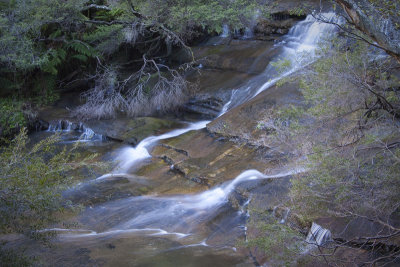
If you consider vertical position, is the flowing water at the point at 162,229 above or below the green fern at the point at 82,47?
below

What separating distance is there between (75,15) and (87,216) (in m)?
8.38

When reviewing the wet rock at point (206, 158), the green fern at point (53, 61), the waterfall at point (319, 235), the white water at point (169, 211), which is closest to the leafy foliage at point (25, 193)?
the white water at point (169, 211)

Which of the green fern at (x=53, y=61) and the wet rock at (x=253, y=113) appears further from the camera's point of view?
the green fern at (x=53, y=61)

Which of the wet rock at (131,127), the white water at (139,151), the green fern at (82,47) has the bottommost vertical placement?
the white water at (139,151)

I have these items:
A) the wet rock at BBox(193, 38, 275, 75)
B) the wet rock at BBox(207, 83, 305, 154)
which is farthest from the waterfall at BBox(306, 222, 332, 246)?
the wet rock at BBox(193, 38, 275, 75)

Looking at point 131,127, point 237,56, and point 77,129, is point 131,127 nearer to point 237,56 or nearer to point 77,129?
point 77,129

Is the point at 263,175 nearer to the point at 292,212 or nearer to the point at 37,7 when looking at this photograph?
the point at 292,212

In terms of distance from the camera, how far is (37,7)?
12648mm

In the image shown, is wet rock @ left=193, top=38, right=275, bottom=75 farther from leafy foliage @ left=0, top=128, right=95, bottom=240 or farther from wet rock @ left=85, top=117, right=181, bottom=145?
leafy foliage @ left=0, top=128, right=95, bottom=240

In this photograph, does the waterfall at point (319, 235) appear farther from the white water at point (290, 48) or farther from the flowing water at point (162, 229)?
the white water at point (290, 48)

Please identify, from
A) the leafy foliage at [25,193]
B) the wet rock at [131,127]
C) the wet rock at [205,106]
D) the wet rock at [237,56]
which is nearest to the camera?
the leafy foliage at [25,193]

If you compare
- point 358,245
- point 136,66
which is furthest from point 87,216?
point 136,66

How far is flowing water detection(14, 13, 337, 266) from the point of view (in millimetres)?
5895

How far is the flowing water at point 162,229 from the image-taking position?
589cm
